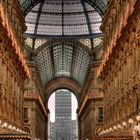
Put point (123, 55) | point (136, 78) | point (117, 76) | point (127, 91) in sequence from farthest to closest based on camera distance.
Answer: point (117, 76) < point (123, 55) < point (127, 91) < point (136, 78)

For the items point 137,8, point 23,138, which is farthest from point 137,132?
point 137,8

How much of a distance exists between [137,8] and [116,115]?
18235 mm

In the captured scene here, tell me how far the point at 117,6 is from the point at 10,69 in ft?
43.6

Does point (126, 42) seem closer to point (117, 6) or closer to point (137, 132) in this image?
point (117, 6)

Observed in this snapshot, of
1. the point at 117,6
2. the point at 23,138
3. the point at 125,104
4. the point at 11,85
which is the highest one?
the point at 117,6

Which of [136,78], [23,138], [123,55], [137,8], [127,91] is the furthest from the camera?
[123,55]

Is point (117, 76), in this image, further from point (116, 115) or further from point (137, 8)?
point (137, 8)

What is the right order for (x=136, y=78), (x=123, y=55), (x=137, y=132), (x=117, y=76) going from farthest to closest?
1. (x=117, y=76)
2. (x=123, y=55)
3. (x=136, y=78)
4. (x=137, y=132)

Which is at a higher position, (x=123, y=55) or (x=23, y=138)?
(x=123, y=55)

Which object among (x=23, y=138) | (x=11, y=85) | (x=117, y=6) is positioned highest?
(x=117, y=6)

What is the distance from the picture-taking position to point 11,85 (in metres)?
49.2

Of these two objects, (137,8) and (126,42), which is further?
(126,42)

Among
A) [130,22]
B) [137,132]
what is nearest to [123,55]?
[130,22]

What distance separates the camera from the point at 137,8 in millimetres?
32125
